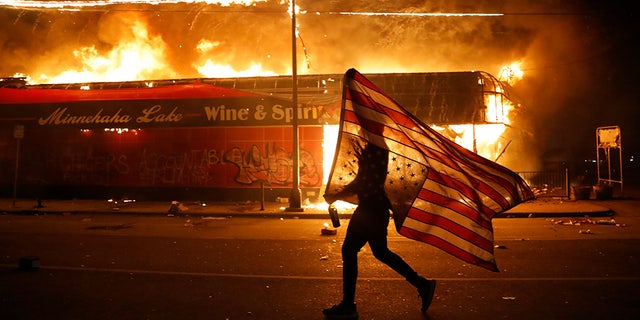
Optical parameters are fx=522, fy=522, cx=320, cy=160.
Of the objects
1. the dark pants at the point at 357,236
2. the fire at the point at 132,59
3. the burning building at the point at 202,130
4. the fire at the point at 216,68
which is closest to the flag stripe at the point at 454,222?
the dark pants at the point at 357,236

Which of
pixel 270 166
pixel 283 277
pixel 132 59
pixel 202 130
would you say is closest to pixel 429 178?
pixel 283 277

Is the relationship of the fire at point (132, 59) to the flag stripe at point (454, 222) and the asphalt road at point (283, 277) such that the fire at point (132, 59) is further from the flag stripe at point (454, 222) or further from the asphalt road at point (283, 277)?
the flag stripe at point (454, 222)

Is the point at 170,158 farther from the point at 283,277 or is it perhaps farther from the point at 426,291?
the point at 426,291

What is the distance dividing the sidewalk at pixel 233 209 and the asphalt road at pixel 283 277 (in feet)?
12.3

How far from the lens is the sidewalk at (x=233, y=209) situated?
14.7m

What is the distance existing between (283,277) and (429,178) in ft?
8.42

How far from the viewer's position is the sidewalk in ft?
48.3

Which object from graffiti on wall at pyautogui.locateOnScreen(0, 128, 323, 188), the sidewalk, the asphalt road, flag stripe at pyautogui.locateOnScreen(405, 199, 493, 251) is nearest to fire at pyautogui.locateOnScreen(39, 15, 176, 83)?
graffiti on wall at pyautogui.locateOnScreen(0, 128, 323, 188)

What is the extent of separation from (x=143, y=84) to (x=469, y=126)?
504 inches

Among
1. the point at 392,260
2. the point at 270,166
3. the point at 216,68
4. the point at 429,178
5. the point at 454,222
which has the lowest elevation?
the point at 392,260

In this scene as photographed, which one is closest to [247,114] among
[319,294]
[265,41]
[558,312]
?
[265,41]

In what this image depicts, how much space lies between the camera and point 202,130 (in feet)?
63.0

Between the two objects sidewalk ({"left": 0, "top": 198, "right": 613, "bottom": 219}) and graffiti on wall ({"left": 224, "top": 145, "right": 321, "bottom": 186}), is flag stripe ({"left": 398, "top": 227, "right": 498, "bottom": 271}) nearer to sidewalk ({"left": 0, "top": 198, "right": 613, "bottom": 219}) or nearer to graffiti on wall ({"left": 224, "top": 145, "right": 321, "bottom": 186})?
sidewalk ({"left": 0, "top": 198, "right": 613, "bottom": 219})

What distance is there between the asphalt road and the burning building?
7.94m
